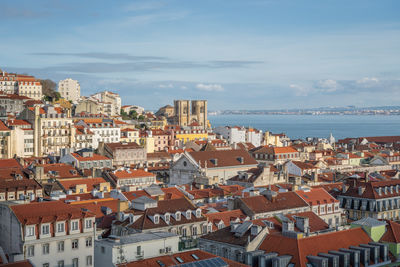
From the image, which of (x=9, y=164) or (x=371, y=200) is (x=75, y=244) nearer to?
(x=371, y=200)

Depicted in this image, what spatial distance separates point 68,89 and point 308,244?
151 meters

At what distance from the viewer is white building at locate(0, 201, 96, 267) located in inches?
1346

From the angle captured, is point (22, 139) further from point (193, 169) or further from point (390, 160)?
point (390, 160)

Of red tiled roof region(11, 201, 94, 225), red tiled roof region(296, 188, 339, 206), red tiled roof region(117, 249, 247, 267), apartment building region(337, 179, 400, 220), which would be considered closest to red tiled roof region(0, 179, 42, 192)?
red tiled roof region(11, 201, 94, 225)

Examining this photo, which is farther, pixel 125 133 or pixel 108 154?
pixel 125 133

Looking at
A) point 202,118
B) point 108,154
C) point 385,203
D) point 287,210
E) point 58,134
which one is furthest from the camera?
point 202,118

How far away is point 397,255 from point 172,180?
4708 centimetres

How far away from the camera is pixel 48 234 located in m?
34.8

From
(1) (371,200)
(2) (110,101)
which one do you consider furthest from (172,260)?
(2) (110,101)

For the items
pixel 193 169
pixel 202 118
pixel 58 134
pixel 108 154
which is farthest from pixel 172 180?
pixel 202 118

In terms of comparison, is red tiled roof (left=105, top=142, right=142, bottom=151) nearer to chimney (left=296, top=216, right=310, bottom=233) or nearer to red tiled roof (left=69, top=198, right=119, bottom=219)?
red tiled roof (left=69, top=198, right=119, bottom=219)

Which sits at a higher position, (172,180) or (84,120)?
(84,120)

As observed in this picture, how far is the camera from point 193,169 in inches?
3066

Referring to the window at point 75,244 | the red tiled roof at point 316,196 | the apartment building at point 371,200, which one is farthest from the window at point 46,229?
the apartment building at point 371,200
